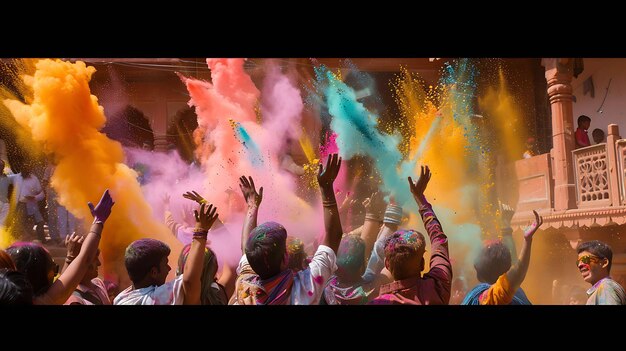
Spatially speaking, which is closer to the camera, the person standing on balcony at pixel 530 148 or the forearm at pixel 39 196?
the forearm at pixel 39 196

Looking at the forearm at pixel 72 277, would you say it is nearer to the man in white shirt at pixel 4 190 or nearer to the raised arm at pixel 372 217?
the man in white shirt at pixel 4 190

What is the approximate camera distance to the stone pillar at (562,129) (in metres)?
5.85

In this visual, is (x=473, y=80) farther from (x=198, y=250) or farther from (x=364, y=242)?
(x=198, y=250)

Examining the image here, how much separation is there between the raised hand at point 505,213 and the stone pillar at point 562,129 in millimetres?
374

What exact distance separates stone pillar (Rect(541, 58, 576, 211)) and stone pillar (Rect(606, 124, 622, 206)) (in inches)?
12.0

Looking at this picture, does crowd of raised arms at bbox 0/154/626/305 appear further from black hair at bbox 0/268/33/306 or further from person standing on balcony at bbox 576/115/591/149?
Answer: person standing on balcony at bbox 576/115/591/149

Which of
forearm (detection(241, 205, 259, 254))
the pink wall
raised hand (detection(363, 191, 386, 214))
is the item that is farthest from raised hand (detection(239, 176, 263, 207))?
the pink wall

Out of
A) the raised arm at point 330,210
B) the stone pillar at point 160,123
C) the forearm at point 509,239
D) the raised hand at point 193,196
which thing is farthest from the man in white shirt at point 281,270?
the forearm at point 509,239

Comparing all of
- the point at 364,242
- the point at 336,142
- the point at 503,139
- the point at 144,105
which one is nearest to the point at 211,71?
the point at 144,105

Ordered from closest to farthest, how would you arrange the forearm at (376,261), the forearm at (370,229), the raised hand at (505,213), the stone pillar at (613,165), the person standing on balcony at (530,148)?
1. the forearm at (376,261)
2. the forearm at (370,229)
3. the stone pillar at (613,165)
4. the raised hand at (505,213)
5. the person standing on balcony at (530,148)

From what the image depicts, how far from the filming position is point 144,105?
18.7 ft

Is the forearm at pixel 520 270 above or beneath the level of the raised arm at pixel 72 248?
above

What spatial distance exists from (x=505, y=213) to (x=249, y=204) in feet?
7.11

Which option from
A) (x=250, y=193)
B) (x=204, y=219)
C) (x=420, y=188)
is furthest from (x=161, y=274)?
(x=420, y=188)
